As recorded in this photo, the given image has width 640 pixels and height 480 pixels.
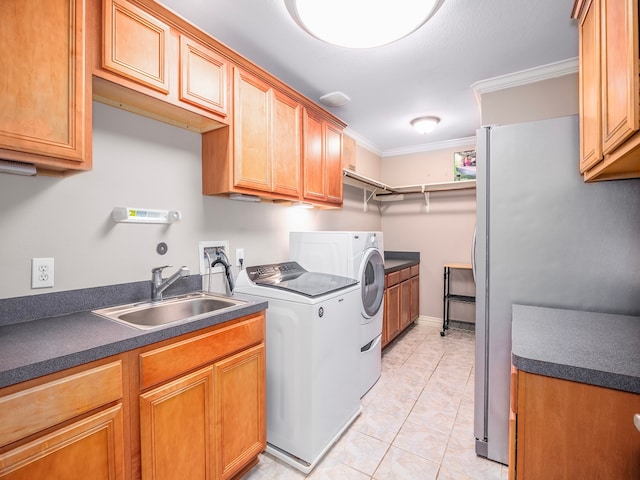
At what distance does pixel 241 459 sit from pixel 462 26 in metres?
2.70

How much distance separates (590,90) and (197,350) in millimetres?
2060

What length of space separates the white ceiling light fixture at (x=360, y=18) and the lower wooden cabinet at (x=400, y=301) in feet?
6.84

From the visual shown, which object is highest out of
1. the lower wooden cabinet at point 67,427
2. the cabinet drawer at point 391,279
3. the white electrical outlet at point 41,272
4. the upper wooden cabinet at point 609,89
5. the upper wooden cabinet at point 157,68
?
the upper wooden cabinet at point 157,68

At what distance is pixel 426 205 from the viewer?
14.1 ft

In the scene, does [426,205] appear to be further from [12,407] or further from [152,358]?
[12,407]

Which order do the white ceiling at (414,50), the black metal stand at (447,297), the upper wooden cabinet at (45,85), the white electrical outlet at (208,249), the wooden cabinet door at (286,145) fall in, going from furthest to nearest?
the black metal stand at (447,297), the wooden cabinet door at (286,145), the white electrical outlet at (208,249), the white ceiling at (414,50), the upper wooden cabinet at (45,85)

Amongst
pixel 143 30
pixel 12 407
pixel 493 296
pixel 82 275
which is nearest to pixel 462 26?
pixel 493 296

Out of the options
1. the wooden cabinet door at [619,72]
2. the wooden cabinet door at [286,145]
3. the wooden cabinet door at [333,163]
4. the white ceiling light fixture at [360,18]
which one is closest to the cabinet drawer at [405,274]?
the wooden cabinet door at [333,163]

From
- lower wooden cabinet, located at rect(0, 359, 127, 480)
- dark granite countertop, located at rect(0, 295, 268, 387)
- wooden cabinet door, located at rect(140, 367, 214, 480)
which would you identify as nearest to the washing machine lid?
dark granite countertop, located at rect(0, 295, 268, 387)

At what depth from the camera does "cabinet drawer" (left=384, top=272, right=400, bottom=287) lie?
3.13 metres

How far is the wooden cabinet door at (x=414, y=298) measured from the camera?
3986 millimetres

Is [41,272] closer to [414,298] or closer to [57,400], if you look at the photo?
[57,400]

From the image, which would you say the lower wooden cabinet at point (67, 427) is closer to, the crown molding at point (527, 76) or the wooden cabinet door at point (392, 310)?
the wooden cabinet door at point (392, 310)

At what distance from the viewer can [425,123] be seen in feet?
10.6
